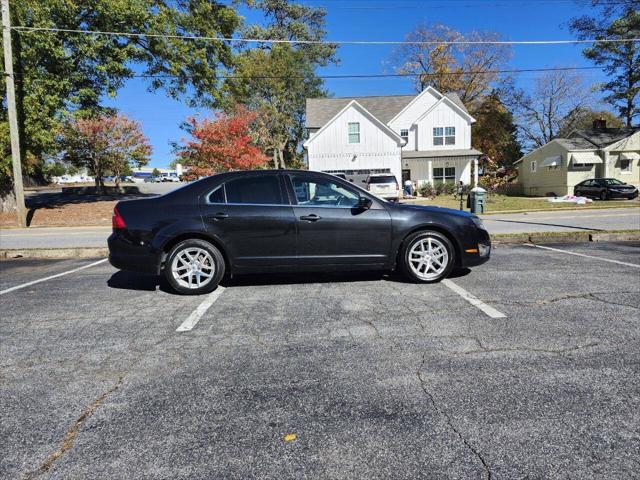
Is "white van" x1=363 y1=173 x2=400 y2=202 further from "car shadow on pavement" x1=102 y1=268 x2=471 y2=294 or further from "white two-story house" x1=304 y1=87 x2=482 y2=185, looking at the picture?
"car shadow on pavement" x1=102 y1=268 x2=471 y2=294

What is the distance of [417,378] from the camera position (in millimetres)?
2918

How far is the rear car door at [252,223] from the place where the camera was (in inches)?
209

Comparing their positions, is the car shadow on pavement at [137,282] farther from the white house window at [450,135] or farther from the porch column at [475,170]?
the white house window at [450,135]

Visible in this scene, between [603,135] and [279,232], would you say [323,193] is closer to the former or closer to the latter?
[279,232]

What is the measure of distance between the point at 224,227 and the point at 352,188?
1750 mm

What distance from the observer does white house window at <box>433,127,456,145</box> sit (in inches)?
1257

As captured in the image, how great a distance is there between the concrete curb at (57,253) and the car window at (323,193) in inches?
223

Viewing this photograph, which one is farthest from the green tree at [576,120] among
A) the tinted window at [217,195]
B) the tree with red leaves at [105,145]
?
the tinted window at [217,195]

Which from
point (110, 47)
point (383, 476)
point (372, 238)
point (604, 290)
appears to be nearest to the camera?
point (383, 476)

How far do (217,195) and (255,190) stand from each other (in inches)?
19.6

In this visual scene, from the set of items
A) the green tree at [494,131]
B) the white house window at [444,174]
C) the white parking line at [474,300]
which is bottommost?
the white parking line at [474,300]

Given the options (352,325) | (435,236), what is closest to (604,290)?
(435,236)

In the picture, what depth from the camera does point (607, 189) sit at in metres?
25.5

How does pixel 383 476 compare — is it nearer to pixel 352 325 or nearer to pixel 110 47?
pixel 352 325
